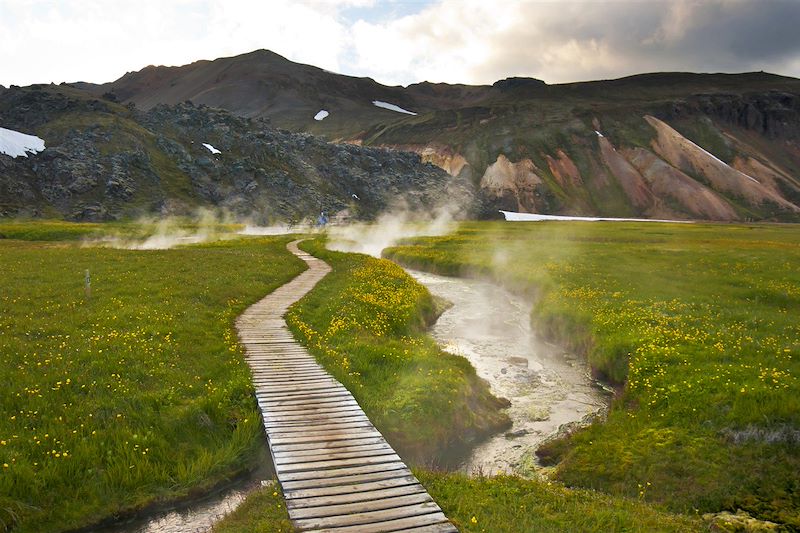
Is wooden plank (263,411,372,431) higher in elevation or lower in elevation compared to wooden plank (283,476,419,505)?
higher

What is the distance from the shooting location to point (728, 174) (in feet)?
615

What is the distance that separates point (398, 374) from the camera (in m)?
19.1

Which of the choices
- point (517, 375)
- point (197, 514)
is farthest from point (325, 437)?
point (517, 375)

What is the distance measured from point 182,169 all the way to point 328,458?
4829 inches

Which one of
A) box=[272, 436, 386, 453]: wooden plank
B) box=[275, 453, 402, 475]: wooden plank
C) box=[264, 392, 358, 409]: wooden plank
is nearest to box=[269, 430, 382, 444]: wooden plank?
box=[272, 436, 386, 453]: wooden plank

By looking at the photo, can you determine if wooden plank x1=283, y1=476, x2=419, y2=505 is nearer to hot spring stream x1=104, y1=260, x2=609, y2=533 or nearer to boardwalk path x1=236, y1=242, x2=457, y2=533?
boardwalk path x1=236, y1=242, x2=457, y2=533

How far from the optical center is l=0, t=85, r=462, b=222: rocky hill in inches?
3846

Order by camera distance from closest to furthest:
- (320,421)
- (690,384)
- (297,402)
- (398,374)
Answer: (320,421) → (297,402) → (690,384) → (398,374)

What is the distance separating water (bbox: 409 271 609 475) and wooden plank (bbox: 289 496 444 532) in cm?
418

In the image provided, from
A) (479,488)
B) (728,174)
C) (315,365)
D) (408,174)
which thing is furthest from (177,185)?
(728,174)

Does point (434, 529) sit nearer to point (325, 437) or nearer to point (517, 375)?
point (325, 437)

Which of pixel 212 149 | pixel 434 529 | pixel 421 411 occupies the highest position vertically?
pixel 212 149

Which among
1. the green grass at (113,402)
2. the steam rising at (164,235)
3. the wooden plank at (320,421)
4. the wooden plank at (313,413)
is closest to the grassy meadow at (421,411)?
the wooden plank at (313,413)

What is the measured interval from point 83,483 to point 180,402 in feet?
11.8
